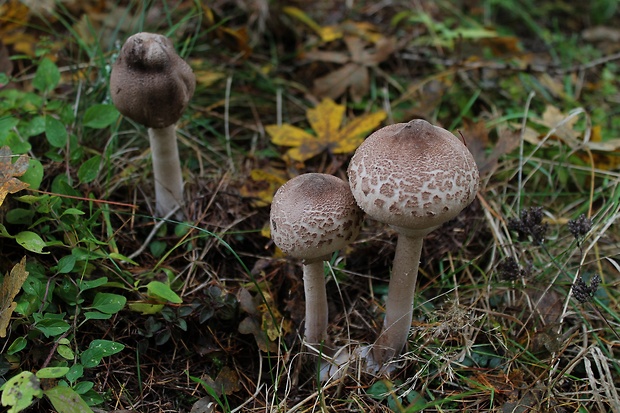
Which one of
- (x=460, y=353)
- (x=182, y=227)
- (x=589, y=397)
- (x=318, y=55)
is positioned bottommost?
(x=589, y=397)

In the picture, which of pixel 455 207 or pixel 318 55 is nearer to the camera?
pixel 455 207

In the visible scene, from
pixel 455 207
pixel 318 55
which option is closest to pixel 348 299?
pixel 455 207

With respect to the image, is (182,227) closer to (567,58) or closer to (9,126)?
(9,126)

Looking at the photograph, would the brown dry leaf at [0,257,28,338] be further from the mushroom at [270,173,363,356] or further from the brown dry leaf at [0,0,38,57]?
the brown dry leaf at [0,0,38,57]

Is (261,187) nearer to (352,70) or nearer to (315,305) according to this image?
(315,305)

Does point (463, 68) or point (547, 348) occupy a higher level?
point (463, 68)

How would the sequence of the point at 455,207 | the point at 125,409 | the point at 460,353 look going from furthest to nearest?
the point at 460,353
the point at 125,409
the point at 455,207

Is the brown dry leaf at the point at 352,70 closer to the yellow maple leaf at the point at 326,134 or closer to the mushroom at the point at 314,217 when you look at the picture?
the yellow maple leaf at the point at 326,134
